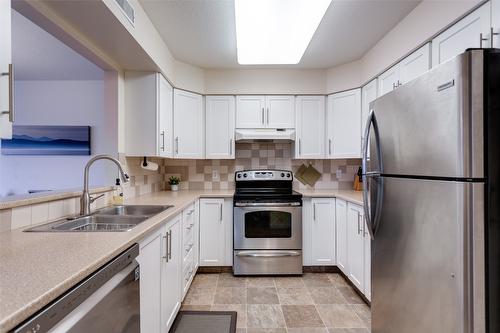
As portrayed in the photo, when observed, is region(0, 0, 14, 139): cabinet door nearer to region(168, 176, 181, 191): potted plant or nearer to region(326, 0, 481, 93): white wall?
region(326, 0, 481, 93): white wall

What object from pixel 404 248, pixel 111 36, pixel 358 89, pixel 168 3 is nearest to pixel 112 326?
pixel 404 248

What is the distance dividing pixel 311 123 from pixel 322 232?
130 centimetres

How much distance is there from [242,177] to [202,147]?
2.10 ft

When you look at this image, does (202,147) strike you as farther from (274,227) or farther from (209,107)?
(274,227)

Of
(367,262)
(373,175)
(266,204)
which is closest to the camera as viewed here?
(373,175)

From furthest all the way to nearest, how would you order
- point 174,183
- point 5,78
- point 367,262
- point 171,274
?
point 174,183 < point 367,262 < point 171,274 < point 5,78

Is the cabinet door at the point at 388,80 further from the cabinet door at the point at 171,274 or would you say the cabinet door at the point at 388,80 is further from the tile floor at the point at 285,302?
the cabinet door at the point at 171,274

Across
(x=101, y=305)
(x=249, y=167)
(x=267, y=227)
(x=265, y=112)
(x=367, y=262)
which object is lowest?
(x=367, y=262)

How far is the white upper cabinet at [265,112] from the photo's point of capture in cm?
325

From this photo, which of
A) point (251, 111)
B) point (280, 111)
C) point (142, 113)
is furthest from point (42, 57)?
point (280, 111)

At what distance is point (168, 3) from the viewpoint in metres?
1.93

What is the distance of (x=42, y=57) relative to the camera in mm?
3045

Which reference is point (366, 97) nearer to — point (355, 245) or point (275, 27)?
point (275, 27)

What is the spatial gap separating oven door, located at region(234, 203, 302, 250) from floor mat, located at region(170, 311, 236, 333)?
0.84 metres
